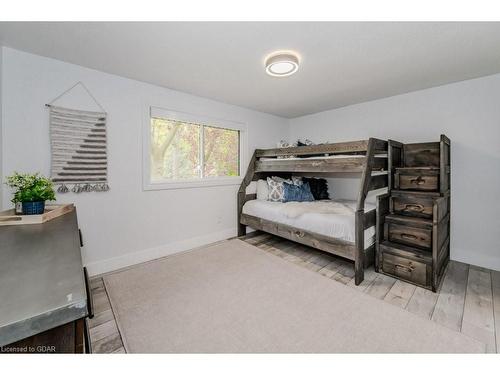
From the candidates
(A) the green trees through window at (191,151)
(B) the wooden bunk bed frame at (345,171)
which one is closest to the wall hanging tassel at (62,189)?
(A) the green trees through window at (191,151)

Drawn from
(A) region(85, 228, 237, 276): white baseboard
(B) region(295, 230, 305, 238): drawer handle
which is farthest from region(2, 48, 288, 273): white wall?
(B) region(295, 230, 305, 238): drawer handle

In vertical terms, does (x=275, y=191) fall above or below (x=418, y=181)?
below

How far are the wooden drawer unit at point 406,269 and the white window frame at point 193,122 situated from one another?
90.1 inches

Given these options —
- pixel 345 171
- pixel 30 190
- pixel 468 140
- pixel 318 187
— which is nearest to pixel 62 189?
pixel 30 190

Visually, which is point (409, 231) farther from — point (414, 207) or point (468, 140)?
point (468, 140)

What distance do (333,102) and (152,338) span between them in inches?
141

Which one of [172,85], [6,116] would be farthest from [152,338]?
[172,85]

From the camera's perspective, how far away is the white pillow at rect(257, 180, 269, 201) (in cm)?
368

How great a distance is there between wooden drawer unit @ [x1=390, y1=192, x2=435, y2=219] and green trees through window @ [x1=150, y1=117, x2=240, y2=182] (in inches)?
90.9

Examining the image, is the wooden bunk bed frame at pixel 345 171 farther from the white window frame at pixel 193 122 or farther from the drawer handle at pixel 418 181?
the white window frame at pixel 193 122

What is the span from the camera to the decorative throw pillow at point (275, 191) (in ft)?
11.5

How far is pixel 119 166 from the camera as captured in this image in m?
2.53

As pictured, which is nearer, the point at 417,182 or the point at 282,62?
the point at 282,62

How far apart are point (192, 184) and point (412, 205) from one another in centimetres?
267
